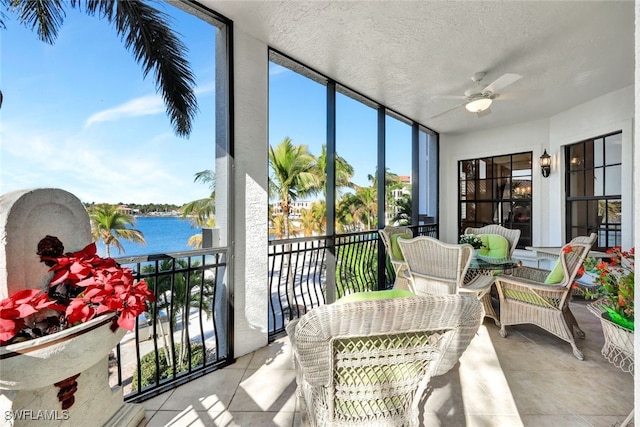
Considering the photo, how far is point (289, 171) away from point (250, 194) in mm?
6948

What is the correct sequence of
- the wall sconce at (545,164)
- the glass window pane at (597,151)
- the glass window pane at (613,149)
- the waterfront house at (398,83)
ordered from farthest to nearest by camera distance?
the wall sconce at (545,164), the glass window pane at (597,151), the glass window pane at (613,149), the waterfront house at (398,83)

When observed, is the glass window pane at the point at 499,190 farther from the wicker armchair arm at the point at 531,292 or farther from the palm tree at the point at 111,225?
the palm tree at the point at 111,225

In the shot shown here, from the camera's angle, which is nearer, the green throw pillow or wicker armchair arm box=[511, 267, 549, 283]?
the green throw pillow

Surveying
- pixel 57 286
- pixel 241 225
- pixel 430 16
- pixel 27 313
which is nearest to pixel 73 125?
Result: pixel 241 225

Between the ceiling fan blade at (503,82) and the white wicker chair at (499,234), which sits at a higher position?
the ceiling fan blade at (503,82)

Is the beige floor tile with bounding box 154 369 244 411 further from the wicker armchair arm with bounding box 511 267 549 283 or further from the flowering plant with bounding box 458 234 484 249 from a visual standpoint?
the wicker armchair arm with bounding box 511 267 549 283

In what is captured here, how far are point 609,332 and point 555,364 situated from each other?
123 cm

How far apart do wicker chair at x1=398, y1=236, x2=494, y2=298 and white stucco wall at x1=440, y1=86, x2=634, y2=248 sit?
2654 mm

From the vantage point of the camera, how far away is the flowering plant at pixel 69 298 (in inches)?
37.6

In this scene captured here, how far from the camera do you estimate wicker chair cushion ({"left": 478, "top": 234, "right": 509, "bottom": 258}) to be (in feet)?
12.0

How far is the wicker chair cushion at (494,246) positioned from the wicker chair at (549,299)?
112cm

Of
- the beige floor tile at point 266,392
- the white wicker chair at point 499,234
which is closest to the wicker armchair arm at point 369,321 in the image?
the beige floor tile at point 266,392

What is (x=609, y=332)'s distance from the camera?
4.34ft

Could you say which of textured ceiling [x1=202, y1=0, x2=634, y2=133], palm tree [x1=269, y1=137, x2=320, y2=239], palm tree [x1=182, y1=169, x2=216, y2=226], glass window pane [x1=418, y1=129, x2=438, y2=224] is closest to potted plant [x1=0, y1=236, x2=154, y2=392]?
palm tree [x1=182, y1=169, x2=216, y2=226]
